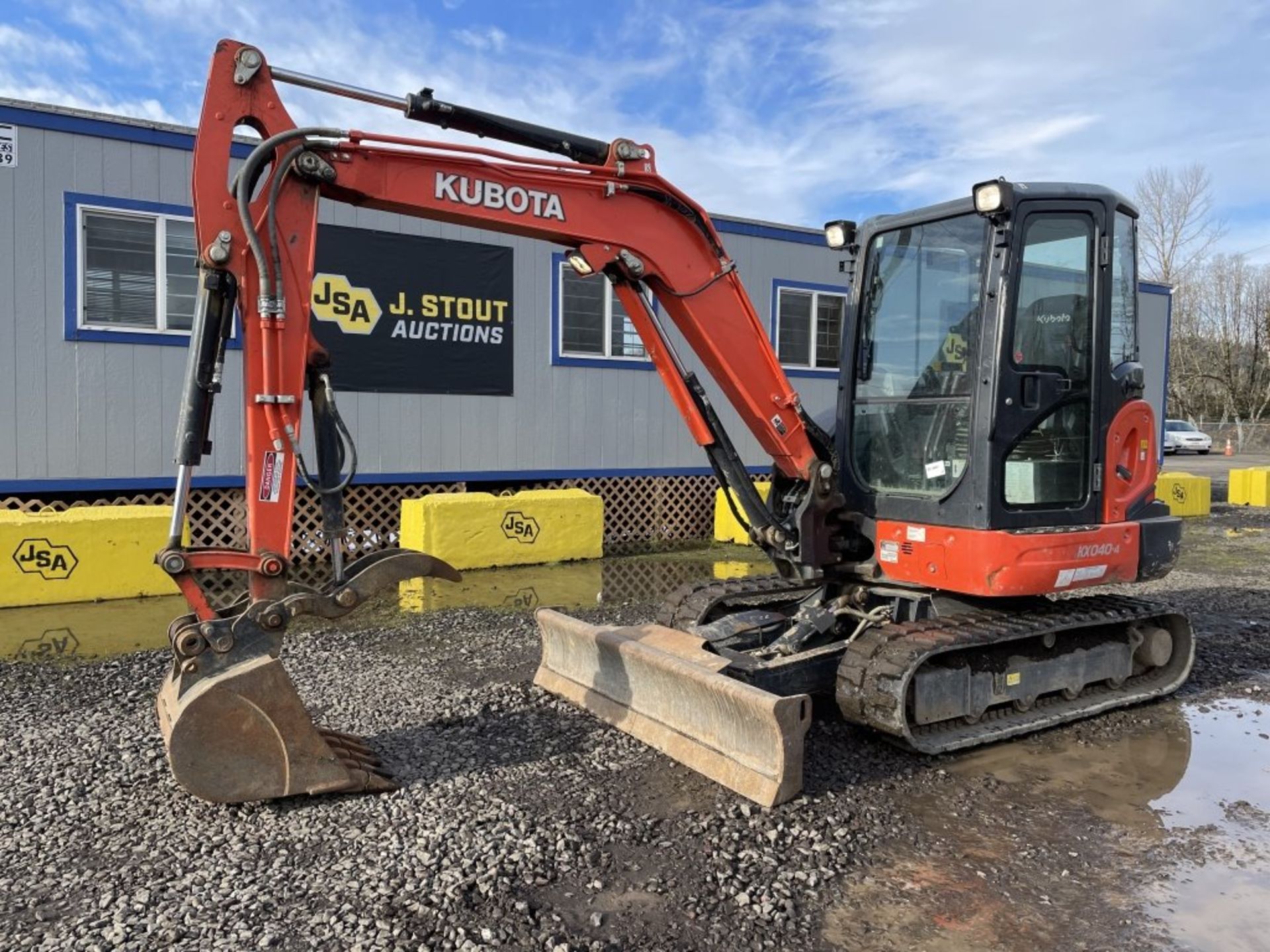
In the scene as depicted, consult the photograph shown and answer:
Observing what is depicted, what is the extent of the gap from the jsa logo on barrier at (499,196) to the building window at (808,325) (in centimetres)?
863

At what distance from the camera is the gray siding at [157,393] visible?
8.51m

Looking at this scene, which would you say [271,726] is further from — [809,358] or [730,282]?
[809,358]

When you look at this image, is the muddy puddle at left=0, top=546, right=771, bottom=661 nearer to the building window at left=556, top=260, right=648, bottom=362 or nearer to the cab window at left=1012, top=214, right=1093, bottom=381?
the building window at left=556, top=260, right=648, bottom=362

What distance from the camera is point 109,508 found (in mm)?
8258

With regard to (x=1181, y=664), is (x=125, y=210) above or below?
above

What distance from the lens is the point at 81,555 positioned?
7879 mm

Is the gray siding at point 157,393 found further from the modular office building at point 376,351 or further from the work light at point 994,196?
the work light at point 994,196

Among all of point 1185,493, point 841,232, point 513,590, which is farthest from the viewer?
point 1185,493

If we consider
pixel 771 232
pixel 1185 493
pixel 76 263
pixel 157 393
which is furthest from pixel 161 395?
pixel 1185 493

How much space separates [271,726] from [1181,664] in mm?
5236

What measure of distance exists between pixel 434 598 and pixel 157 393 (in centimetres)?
345

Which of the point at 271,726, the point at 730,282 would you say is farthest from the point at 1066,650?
the point at 271,726

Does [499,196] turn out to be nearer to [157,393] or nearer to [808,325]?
[157,393]

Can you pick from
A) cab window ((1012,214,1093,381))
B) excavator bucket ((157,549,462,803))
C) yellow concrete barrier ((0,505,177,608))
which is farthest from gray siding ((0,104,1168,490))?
cab window ((1012,214,1093,381))
